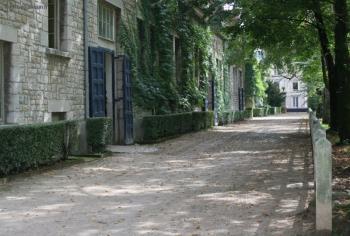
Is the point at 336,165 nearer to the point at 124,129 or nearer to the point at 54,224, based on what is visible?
the point at 54,224

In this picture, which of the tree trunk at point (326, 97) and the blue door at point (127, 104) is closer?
the blue door at point (127, 104)

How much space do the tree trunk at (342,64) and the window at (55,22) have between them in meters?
7.38

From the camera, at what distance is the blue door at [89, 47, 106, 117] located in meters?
16.5

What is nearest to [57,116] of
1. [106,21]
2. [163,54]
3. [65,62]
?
[65,62]

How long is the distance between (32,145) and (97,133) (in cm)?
393

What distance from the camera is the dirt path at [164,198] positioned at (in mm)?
6941

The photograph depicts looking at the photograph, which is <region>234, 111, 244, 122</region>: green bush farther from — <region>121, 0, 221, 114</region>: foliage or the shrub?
<region>121, 0, 221, 114</region>: foliage

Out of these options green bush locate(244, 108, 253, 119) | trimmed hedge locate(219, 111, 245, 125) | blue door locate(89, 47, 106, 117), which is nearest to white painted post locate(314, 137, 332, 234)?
blue door locate(89, 47, 106, 117)

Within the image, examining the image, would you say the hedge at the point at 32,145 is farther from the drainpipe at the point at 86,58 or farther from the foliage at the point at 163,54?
the foliage at the point at 163,54

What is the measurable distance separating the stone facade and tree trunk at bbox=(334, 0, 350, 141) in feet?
23.6

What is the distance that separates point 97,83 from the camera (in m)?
16.8

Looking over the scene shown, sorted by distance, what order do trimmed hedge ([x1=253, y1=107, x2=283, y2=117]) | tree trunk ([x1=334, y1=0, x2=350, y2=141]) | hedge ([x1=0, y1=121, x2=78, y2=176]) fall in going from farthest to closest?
trimmed hedge ([x1=253, y1=107, x2=283, y2=117])
tree trunk ([x1=334, y1=0, x2=350, y2=141])
hedge ([x1=0, y1=121, x2=78, y2=176])

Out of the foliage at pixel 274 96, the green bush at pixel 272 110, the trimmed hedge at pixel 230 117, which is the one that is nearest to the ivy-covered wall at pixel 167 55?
the trimmed hedge at pixel 230 117

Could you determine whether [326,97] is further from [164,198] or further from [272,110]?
[272,110]
